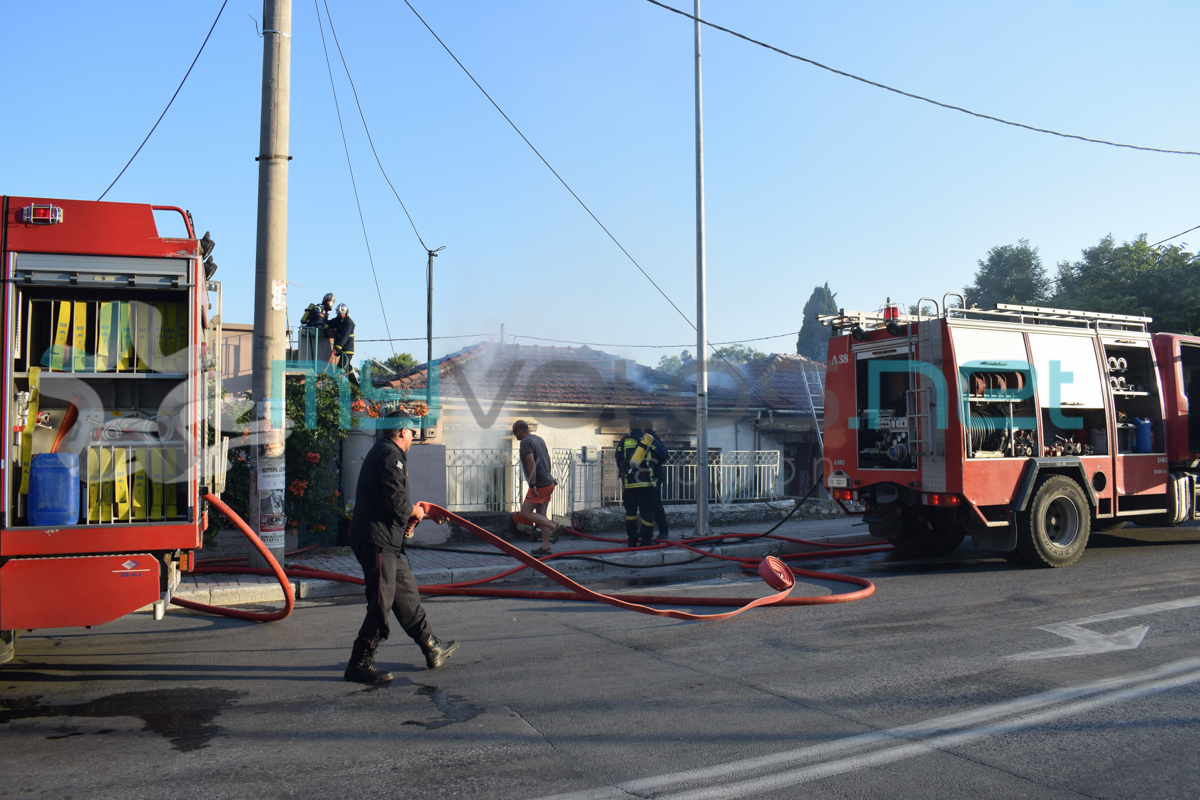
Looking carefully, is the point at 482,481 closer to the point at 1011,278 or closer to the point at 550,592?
the point at 550,592

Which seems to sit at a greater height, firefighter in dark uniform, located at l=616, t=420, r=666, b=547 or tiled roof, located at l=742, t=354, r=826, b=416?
tiled roof, located at l=742, t=354, r=826, b=416

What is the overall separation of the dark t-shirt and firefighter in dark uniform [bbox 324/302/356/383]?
15.9 feet

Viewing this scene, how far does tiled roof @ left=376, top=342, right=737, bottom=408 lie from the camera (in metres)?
19.6

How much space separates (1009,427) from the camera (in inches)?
368

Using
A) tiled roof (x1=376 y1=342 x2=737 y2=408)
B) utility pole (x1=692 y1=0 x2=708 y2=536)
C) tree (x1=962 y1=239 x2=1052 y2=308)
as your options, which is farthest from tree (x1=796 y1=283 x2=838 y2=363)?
utility pole (x1=692 y1=0 x2=708 y2=536)

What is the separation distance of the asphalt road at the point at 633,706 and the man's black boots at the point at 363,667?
89mm

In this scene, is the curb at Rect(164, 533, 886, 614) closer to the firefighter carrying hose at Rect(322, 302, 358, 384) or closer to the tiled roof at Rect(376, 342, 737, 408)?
the firefighter carrying hose at Rect(322, 302, 358, 384)

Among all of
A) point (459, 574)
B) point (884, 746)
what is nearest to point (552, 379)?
point (459, 574)

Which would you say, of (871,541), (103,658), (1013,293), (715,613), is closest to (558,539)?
(871,541)

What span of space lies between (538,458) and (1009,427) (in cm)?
584

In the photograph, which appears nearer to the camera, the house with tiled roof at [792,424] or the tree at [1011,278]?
the house with tiled roof at [792,424]

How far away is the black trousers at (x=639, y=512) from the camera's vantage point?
440 inches

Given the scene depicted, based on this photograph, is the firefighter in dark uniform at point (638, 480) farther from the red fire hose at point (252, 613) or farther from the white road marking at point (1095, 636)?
the white road marking at point (1095, 636)

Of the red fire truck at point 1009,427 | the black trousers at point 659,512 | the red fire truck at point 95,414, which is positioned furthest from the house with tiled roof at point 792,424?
the red fire truck at point 95,414
